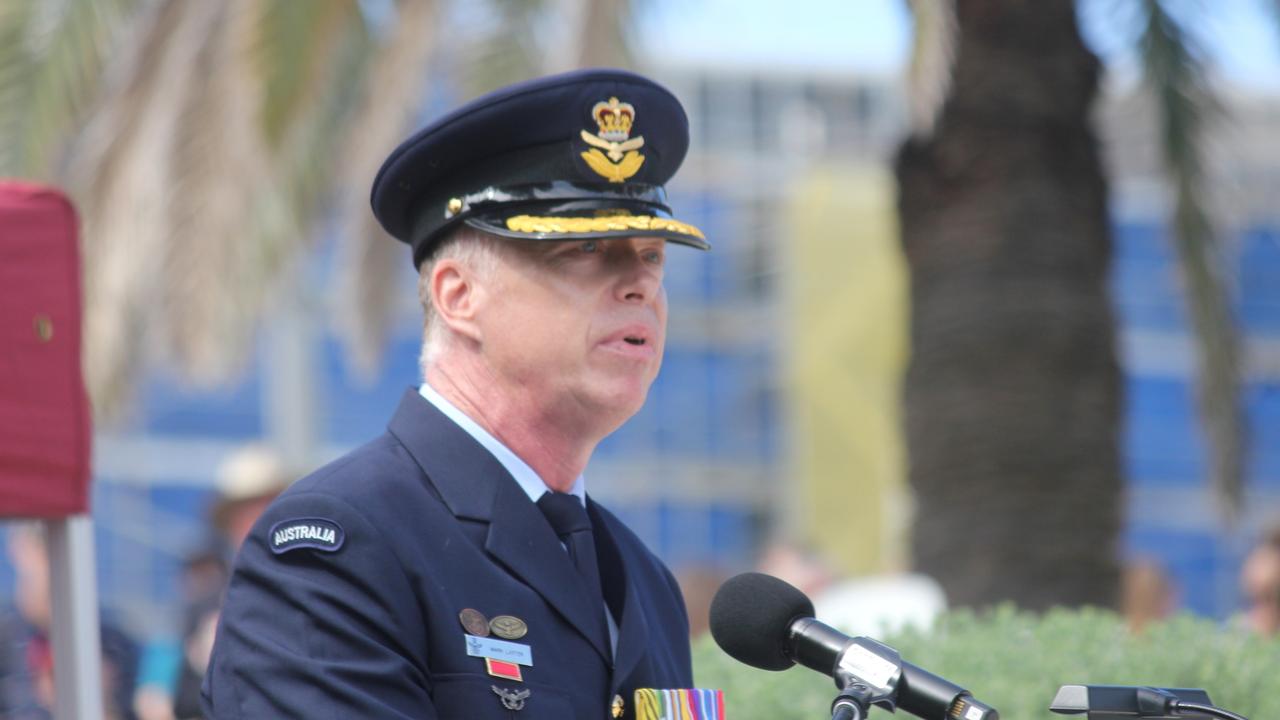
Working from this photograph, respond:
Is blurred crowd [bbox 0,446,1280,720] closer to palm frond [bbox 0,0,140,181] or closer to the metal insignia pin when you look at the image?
palm frond [bbox 0,0,140,181]

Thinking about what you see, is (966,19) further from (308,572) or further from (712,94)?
(712,94)

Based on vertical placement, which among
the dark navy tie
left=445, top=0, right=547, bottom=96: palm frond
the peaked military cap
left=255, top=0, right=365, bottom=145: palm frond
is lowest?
the dark navy tie

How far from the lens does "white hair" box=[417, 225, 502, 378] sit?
2.67 m

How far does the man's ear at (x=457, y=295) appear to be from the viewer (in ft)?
8.77

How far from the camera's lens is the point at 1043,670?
4043 millimetres

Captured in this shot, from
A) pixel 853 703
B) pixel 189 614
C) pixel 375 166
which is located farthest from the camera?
pixel 375 166

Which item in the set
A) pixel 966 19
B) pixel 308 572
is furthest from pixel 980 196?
pixel 308 572

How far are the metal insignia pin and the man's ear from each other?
0.54 meters

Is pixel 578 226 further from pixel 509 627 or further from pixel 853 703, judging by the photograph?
pixel 853 703

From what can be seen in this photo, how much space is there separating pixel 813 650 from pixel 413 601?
1.77 feet

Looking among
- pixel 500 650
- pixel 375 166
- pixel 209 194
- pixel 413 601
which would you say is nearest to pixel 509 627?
pixel 500 650

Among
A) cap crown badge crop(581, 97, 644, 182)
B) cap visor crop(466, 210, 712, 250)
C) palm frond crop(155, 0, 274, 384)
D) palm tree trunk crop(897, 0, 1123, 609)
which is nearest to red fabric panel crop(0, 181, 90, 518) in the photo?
cap visor crop(466, 210, 712, 250)

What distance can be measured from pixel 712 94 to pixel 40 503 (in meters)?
24.6

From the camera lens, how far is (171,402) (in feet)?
81.3
